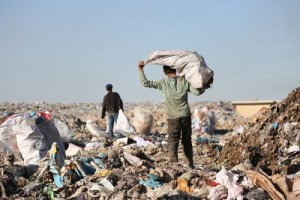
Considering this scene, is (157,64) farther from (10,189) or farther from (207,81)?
(10,189)

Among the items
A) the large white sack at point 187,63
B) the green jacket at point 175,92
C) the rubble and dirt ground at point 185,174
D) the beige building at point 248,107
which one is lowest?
the beige building at point 248,107

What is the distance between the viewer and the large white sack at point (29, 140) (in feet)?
22.1

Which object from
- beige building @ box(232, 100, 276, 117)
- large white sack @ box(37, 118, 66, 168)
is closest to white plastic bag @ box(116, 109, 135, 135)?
large white sack @ box(37, 118, 66, 168)

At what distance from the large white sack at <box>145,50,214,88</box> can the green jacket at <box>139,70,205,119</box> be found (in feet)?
0.35

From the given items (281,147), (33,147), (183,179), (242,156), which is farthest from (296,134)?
(33,147)

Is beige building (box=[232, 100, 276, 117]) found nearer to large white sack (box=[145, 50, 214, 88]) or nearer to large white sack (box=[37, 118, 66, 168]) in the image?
large white sack (box=[37, 118, 66, 168])

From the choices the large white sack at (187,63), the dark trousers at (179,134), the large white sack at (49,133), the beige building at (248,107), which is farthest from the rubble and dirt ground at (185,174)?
the beige building at (248,107)

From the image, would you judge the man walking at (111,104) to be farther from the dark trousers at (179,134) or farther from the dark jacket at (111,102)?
the dark trousers at (179,134)

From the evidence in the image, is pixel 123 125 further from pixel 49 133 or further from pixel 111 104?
pixel 49 133

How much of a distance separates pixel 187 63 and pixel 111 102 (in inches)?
193

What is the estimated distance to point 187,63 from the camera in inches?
→ 239

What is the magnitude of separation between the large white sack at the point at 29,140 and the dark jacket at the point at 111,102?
12.9 ft

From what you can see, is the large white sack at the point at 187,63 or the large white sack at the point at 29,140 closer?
the large white sack at the point at 187,63

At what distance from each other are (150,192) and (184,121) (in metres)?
1.25
